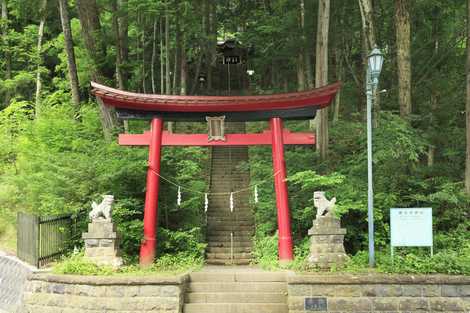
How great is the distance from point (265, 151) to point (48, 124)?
838cm

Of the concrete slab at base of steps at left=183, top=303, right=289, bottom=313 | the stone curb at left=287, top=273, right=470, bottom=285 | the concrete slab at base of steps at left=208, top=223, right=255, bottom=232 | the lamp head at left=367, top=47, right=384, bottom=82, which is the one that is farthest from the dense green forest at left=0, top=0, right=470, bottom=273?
the lamp head at left=367, top=47, right=384, bottom=82

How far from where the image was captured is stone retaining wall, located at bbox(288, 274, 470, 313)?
8.00 meters

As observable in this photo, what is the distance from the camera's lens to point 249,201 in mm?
14258

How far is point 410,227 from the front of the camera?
8.57 m

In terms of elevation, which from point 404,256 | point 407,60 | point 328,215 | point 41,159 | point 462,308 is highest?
point 407,60

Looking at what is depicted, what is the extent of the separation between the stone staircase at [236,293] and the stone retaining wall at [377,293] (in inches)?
23.8

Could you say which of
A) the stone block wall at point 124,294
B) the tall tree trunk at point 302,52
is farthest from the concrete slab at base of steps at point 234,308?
the tall tree trunk at point 302,52

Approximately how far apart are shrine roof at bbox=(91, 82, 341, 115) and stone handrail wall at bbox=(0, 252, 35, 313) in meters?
4.48

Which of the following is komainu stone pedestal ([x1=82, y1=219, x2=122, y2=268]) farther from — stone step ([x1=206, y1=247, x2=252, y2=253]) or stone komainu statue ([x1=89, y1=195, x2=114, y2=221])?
stone step ([x1=206, y1=247, x2=252, y2=253])

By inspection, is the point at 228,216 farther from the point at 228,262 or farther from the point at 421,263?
the point at 421,263

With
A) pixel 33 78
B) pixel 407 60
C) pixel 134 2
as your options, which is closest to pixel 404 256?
pixel 407 60

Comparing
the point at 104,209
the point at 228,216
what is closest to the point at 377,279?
the point at 104,209

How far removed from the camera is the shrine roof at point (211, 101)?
34.4ft

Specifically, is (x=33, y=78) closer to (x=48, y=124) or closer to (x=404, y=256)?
(x=48, y=124)
